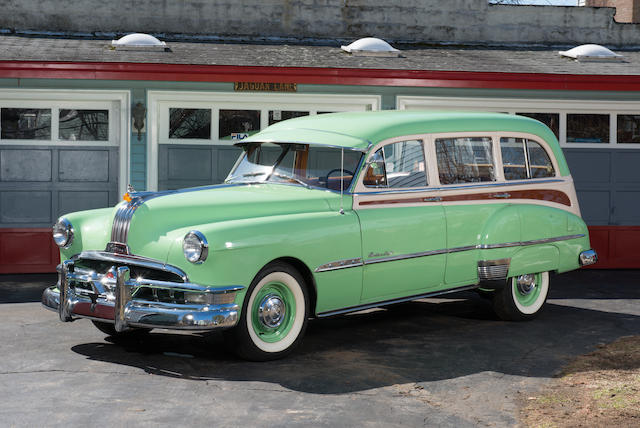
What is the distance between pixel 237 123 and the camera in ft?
41.5

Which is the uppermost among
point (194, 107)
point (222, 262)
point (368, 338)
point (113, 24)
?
point (113, 24)

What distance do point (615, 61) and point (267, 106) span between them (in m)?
5.52

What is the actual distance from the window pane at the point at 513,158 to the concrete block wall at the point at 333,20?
7.38m

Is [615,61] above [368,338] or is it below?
above

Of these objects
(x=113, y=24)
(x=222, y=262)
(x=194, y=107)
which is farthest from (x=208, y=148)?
(x=222, y=262)

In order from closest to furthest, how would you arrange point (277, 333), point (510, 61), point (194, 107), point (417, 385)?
point (417, 385) < point (277, 333) < point (194, 107) < point (510, 61)

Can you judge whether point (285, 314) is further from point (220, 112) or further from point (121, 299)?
point (220, 112)

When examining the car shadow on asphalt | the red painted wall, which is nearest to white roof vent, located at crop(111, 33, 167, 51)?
the red painted wall

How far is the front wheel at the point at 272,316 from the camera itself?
6.71m

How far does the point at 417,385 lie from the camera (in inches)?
248

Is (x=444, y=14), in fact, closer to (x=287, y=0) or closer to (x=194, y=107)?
(x=287, y=0)

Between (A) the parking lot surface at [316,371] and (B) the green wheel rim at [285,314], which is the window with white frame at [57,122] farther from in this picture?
(B) the green wheel rim at [285,314]

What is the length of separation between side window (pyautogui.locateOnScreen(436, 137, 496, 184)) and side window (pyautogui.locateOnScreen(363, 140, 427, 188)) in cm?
22

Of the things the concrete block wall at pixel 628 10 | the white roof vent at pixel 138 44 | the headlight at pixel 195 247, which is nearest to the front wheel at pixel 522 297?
the headlight at pixel 195 247
